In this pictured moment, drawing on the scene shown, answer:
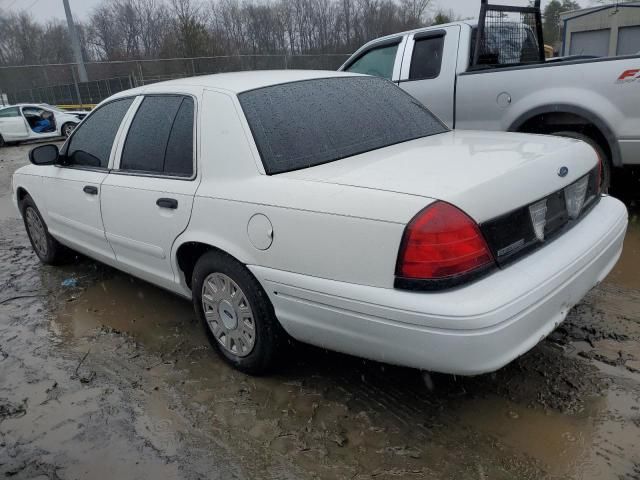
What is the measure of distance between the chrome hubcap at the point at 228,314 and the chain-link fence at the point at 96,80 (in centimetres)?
2380

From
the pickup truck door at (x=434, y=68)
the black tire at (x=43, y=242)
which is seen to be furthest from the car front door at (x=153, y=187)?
the pickup truck door at (x=434, y=68)

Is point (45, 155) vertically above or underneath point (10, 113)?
above

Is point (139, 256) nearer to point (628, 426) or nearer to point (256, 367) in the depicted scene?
point (256, 367)

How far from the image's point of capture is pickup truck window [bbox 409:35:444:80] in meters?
5.87

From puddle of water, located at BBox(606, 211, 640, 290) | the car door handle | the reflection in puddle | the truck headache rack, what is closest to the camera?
the reflection in puddle

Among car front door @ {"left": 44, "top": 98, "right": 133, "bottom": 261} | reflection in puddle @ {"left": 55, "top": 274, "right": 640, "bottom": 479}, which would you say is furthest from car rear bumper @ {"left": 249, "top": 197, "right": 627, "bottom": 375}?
car front door @ {"left": 44, "top": 98, "right": 133, "bottom": 261}

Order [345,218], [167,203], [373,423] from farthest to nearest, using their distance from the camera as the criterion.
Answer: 1. [167,203]
2. [373,423]
3. [345,218]

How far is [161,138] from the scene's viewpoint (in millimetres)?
3281

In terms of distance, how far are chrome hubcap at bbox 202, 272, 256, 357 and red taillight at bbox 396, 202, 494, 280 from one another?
99 centimetres

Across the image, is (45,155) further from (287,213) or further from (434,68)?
(434,68)

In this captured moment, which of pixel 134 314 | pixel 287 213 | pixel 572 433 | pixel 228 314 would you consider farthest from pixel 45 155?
pixel 572 433

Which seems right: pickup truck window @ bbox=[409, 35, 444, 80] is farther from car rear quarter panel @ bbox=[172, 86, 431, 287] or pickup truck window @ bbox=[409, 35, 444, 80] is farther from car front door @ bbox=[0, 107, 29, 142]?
car front door @ bbox=[0, 107, 29, 142]

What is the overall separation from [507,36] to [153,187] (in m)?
4.55

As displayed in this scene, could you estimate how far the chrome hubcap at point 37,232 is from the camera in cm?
496
